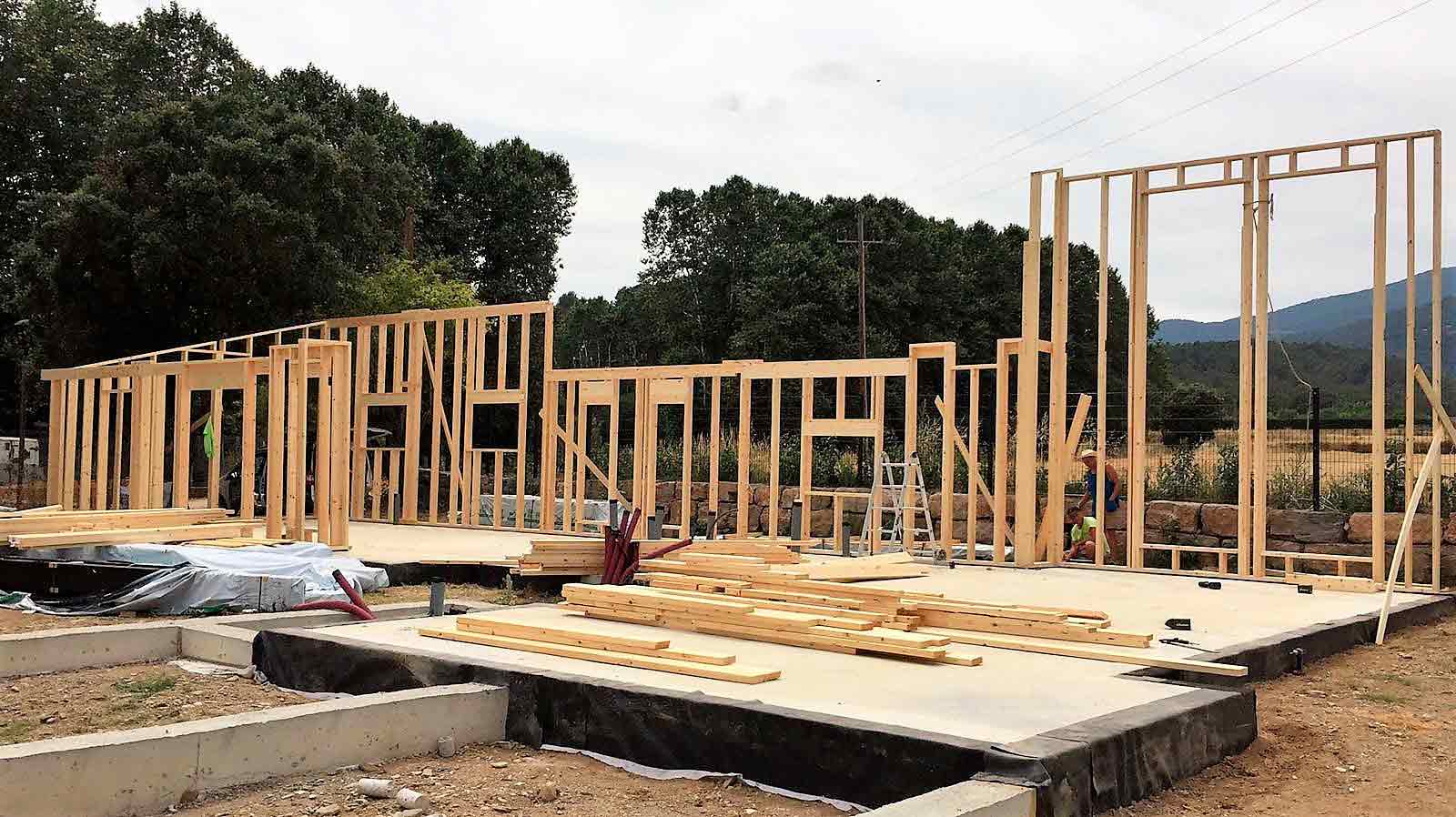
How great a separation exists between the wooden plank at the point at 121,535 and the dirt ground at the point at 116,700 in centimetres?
383

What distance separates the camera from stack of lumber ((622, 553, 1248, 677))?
688 cm

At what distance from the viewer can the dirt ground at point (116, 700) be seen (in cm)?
595

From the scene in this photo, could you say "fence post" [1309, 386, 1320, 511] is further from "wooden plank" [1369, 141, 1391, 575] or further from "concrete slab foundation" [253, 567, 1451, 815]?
"concrete slab foundation" [253, 567, 1451, 815]

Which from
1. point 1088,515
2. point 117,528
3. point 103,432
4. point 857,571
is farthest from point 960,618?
point 103,432

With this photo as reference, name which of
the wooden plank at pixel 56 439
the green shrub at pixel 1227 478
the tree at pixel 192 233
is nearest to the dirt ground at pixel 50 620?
the wooden plank at pixel 56 439

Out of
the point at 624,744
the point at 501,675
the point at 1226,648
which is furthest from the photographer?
the point at 1226,648

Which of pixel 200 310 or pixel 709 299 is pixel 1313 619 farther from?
pixel 709 299

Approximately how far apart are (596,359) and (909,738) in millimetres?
47503

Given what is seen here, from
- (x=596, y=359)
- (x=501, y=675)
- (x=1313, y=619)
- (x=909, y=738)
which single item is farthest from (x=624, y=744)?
(x=596, y=359)

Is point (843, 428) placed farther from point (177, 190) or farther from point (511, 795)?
point (177, 190)

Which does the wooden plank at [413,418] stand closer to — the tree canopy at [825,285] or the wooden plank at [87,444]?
the wooden plank at [87,444]

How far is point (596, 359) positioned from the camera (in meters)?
51.5

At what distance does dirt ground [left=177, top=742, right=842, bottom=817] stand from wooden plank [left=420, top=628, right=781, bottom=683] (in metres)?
0.79

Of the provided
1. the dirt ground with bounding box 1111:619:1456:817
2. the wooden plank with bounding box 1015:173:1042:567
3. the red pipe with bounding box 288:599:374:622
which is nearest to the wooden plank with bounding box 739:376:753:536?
the wooden plank with bounding box 1015:173:1042:567
